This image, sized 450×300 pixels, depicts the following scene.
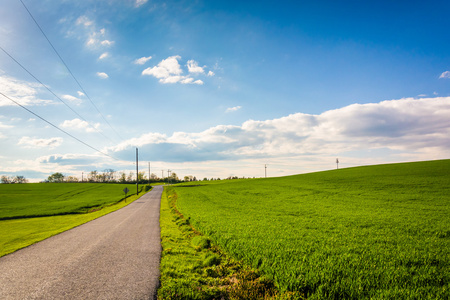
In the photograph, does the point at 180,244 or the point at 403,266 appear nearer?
the point at 403,266

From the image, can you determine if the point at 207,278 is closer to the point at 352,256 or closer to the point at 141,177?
the point at 352,256

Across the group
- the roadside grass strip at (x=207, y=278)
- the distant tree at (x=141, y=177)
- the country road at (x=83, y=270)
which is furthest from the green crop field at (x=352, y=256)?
the distant tree at (x=141, y=177)

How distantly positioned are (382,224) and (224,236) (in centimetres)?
1078

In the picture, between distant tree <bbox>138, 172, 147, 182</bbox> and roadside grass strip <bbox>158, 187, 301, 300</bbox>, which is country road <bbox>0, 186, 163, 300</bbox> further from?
distant tree <bbox>138, 172, 147, 182</bbox>

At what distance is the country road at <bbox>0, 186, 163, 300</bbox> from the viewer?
641cm

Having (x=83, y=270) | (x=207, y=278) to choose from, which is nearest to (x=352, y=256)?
(x=207, y=278)

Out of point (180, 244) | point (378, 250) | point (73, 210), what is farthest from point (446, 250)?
point (73, 210)

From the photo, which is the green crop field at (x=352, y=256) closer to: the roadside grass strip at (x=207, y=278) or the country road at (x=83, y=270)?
the roadside grass strip at (x=207, y=278)

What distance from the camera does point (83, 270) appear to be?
8.12m

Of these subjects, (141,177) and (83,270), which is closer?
(83,270)

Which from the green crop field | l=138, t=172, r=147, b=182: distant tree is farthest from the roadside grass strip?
l=138, t=172, r=147, b=182: distant tree

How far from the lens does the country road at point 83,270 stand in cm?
641

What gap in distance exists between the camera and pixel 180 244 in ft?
39.1

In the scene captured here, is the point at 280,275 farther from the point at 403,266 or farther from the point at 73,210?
the point at 73,210
